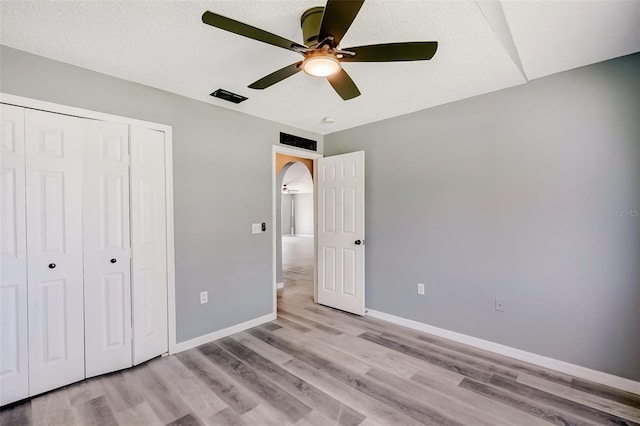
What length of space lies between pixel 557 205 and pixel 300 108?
256 centimetres

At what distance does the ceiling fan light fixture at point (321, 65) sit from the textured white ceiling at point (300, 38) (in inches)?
10.3

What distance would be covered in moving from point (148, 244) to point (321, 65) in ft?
6.91

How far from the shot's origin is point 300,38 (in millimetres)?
1897

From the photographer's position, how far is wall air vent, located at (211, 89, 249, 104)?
2721mm

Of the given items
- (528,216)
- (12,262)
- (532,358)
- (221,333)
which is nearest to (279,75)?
(12,262)

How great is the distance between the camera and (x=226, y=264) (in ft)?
10.3

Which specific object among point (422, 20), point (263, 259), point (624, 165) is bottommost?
point (263, 259)

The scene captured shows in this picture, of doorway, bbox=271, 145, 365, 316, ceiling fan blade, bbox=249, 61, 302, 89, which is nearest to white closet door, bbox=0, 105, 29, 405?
ceiling fan blade, bbox=249, 61, 302, 89

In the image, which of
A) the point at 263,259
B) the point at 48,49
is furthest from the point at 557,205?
the point at 48,49

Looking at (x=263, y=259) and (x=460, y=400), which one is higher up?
(x=263, y=259)

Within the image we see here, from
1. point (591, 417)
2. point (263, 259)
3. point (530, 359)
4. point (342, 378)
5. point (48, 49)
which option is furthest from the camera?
point (263, 259)

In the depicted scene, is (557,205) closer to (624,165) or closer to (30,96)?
(624,165)

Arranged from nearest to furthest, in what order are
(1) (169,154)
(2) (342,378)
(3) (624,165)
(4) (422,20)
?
(4) (422,20) → (3) (624,165) → (2) (342,378) → (1) (169,154)

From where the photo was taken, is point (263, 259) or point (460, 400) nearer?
point (460, 400)
